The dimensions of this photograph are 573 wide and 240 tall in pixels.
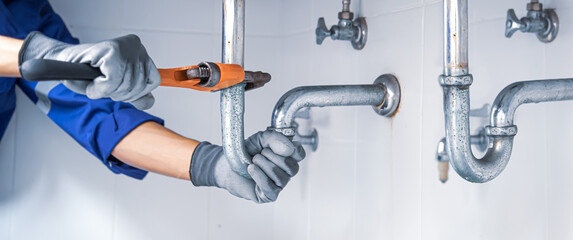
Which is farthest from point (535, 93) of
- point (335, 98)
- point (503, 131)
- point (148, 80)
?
point (148, 80)

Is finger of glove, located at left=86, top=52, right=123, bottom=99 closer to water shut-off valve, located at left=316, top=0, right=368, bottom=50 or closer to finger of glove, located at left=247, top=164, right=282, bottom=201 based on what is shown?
finger of glove, located at left=247, top=164, right=282, bottom=201

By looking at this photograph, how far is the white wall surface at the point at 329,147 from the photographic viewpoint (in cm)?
61

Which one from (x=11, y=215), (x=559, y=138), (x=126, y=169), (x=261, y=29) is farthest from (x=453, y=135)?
(x=11, y=215)

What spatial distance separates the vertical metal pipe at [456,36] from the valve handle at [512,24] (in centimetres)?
9

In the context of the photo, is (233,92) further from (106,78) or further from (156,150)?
(156,150)

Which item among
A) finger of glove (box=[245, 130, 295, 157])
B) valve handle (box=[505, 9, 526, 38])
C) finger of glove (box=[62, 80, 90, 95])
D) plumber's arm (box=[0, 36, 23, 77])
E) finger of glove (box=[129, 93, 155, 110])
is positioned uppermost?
valve handle (box=[505, 9, 526, 38])

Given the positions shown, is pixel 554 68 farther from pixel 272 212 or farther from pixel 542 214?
pixel 272 212

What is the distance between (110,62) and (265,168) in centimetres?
23

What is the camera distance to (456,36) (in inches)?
20.4

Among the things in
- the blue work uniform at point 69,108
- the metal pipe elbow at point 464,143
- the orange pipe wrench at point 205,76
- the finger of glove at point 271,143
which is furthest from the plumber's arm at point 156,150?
the metal pipe elbow at point 464,143

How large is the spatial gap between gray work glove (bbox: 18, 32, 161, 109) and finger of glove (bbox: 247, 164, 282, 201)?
148mm

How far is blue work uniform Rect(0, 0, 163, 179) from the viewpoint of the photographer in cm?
90

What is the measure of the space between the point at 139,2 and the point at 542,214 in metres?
0.84

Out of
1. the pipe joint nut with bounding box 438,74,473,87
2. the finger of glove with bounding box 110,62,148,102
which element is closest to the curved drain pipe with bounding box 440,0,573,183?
the pipe joint nut with bounding box 438,74,473,87
